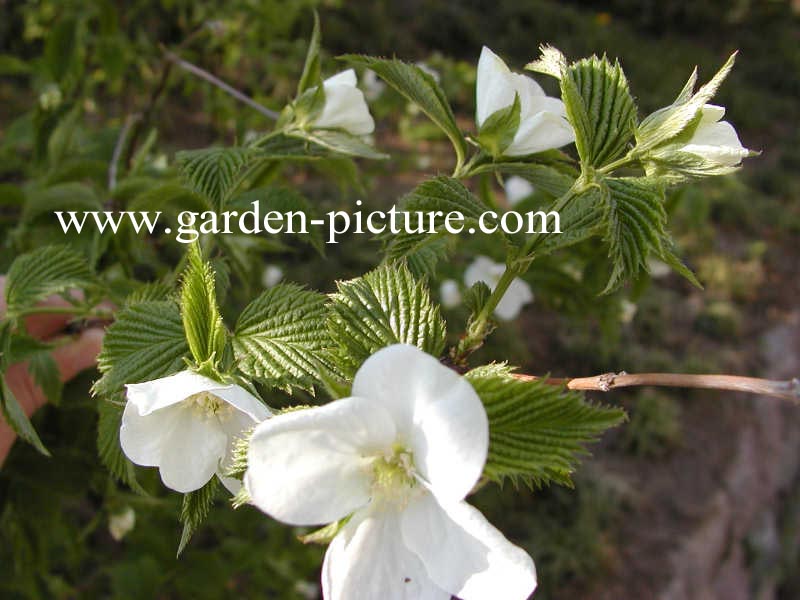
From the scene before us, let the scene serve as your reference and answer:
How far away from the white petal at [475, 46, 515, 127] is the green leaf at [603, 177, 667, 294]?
16 centimetres

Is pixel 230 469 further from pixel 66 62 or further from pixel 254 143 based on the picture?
pixel 66 62

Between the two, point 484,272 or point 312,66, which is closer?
point 312,66

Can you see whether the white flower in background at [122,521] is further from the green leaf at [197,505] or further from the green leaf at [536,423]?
the green leaf at [536,423]

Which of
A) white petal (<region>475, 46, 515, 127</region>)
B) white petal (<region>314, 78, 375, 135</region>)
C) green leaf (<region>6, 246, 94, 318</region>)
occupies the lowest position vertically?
green leaf (<region>6, 246, 94, 318</region>)

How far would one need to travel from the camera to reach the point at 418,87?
2.01ft

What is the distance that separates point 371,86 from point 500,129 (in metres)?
1.40

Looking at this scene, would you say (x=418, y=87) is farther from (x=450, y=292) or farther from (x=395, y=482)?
(x=450, y=292)

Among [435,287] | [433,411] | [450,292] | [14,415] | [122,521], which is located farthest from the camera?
[450,292]

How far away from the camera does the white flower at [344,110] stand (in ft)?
2.41

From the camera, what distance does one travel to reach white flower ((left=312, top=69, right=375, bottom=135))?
2.41 feet

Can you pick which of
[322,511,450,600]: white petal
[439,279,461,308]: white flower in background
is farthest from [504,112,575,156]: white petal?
[439,279,461,308]: white flower in background

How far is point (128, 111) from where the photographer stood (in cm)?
209

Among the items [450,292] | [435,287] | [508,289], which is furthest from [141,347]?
[450,292]

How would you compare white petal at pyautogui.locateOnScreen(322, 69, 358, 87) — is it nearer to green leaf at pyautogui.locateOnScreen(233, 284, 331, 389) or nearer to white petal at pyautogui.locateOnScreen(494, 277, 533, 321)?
green leaf at pyautogui.locateOnScreen(233, 284, 331, 389)
